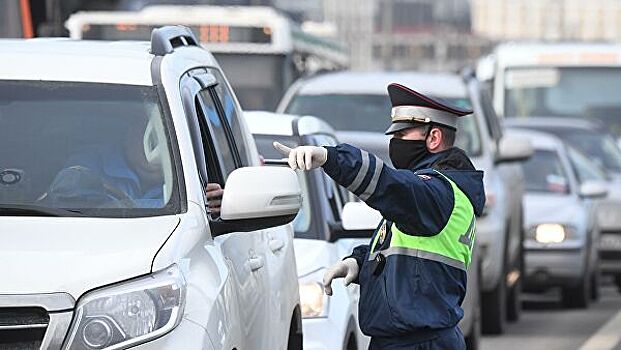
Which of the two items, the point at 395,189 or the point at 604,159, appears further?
the point at 604,159

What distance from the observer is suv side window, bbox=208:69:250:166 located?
24.1 feet

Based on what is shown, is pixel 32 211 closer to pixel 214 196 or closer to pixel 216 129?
pixel 214 196

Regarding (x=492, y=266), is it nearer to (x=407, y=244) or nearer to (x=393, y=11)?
(x=407, y=244)

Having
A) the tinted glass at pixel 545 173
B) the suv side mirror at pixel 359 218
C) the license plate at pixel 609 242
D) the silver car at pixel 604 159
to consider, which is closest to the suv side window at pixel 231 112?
the suv side mirror at pixel 359 218

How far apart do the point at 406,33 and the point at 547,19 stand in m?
10.9

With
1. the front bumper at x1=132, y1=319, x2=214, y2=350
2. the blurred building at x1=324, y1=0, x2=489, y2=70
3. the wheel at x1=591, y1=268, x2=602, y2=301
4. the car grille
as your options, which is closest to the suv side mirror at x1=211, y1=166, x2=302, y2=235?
the front bumper at x1=132, y1=319, x2=214, y2=350

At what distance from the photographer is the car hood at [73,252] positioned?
5000 mm

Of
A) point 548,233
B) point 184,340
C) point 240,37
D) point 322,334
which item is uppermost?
point 184,340

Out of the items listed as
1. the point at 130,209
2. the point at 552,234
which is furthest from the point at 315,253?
the point at 552,234

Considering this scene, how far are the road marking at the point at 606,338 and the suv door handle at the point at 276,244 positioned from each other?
7.60m

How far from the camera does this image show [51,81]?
6.25 metres

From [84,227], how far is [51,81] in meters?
1.00

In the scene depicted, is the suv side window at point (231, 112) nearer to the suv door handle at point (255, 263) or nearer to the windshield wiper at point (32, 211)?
the suv door handle at point (255, 263)

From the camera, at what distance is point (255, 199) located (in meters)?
5.75
